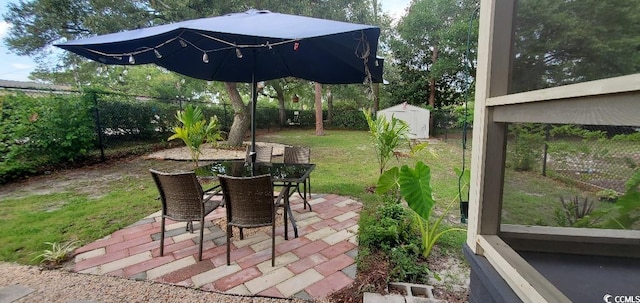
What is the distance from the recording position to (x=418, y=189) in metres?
2.18

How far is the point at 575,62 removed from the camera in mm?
1060

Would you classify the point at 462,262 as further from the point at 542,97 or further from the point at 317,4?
the point at 317,4

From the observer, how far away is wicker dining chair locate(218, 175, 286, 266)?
2.05 m

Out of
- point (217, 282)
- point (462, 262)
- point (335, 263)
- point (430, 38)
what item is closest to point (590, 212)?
point (462, 262)

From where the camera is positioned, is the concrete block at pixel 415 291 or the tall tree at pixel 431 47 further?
Answer: the tall tree at pixel 431 47

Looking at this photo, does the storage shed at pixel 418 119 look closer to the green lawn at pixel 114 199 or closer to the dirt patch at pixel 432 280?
the green lawn at pixel 114 199

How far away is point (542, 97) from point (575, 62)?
1.06 ft

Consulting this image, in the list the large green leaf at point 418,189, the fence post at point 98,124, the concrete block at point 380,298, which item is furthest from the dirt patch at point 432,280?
the fence post at point 98,124

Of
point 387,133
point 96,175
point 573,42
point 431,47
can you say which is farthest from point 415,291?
point 431,47

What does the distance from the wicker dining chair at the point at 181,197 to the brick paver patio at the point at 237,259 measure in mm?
191

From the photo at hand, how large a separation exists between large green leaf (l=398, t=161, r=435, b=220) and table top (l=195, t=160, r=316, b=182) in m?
0.95

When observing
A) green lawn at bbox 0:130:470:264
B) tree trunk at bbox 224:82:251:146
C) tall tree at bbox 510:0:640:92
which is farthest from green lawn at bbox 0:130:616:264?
tree trunk at bbox 224:82:251:146

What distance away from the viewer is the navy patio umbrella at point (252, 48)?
2045 millimetres

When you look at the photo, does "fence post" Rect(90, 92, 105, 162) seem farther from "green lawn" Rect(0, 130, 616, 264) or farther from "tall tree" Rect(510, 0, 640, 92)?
"tall tree" Rect(510, 0, 640, 92)
